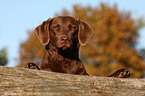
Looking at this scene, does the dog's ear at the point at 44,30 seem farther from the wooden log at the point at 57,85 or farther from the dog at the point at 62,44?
the wooden log at the point at 57,85

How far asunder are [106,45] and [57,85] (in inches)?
1240

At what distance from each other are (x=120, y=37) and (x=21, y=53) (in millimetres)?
14359

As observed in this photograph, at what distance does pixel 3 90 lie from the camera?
146 inches

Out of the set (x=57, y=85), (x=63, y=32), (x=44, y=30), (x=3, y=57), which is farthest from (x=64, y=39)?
(x=3, y=57)

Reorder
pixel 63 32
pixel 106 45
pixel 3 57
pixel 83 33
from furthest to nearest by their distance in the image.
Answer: pixel 3 57 < pixel 106 45 < pixel 83 33 < pixel 63 32

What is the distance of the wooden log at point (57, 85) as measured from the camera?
3.78m

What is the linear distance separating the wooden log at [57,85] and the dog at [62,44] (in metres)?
2.52

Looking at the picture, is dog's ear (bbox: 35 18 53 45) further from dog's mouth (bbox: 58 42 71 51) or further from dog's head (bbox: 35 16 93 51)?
dog's mouth (bbox: 58 42 71 51)

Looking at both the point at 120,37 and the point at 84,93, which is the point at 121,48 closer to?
the point at 120,37

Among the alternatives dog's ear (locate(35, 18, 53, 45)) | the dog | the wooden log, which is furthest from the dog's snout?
the wooden log

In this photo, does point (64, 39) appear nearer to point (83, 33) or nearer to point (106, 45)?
point (83, 33)

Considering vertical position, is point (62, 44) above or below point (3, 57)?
above

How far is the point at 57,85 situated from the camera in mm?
3980

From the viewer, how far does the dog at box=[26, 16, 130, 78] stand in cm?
683
